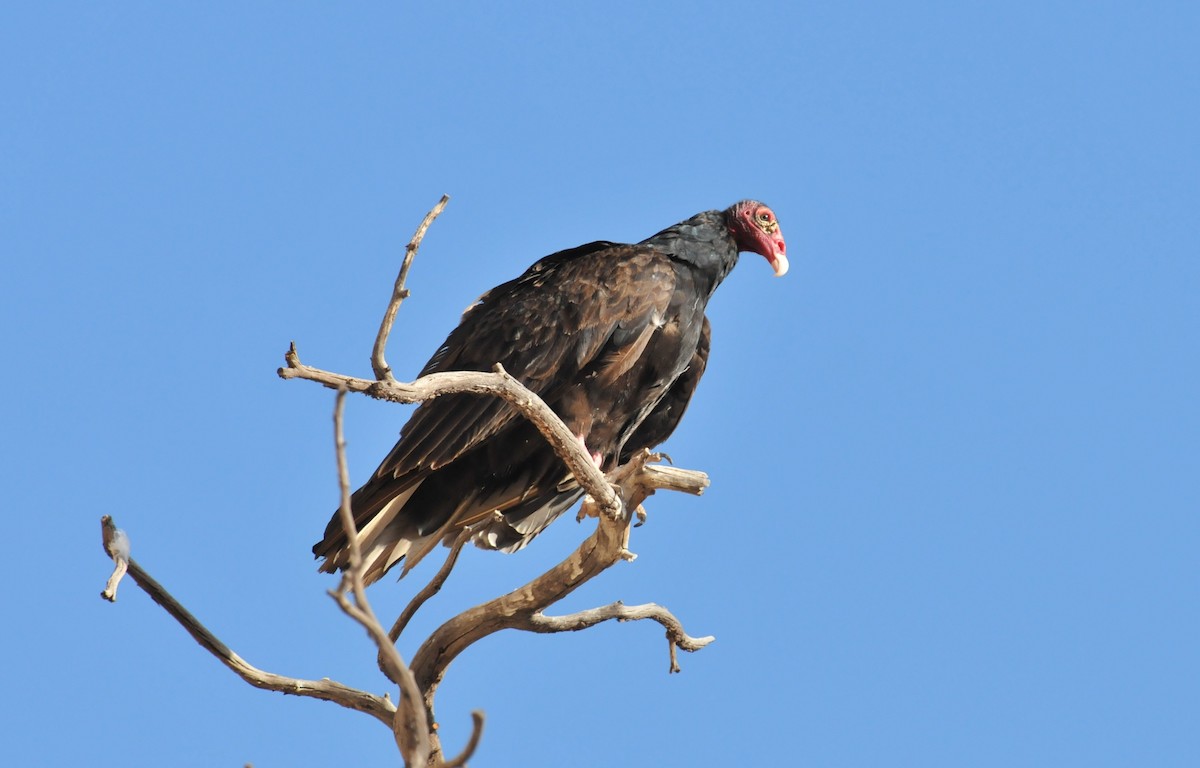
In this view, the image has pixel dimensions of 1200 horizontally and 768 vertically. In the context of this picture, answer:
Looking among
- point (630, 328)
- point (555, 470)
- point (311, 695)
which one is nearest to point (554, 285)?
point (630, 328)

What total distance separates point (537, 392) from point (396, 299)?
179 centimetres

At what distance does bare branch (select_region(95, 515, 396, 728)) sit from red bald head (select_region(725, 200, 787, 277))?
2.52 meters

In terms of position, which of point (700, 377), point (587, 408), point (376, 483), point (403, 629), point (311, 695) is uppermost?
point (700, 377)

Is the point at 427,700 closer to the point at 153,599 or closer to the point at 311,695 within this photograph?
the point at 311,695

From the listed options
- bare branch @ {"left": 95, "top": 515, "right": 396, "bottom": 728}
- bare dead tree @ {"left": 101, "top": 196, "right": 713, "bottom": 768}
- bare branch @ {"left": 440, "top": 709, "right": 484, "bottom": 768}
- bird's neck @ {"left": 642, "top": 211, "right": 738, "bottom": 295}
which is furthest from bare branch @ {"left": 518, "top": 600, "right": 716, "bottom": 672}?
bare branch @ {"left": 440, "top": 709, "right": 484, "bottom": 768}

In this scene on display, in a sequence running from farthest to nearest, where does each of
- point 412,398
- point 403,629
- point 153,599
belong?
point 403,629, point 153,599, point 412,398

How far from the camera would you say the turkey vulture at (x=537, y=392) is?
4867mm

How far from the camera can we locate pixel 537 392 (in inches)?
197

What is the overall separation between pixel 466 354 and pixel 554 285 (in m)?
0.43

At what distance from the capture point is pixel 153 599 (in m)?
4.29

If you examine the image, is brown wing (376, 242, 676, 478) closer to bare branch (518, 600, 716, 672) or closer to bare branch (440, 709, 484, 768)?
bare branch (518, 600, 716, 672)

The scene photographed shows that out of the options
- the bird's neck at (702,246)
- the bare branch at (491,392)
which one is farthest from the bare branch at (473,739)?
the bird's neck at (702,246)

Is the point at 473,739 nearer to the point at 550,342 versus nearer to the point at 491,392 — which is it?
the point at 491,392

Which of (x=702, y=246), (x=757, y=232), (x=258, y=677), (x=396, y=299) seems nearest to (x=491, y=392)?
(x=396, y=299)
